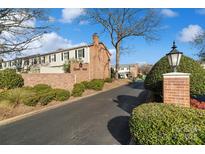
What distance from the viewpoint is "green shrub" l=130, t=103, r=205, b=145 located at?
4157 mm

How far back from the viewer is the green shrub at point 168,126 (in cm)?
416

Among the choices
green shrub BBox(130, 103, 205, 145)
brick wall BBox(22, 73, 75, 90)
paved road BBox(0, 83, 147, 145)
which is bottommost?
paved road BBox(0, 83, 147, 145)

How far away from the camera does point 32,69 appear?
31125 mm

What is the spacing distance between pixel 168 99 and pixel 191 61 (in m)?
3.20

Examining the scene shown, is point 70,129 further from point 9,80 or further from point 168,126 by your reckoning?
point 9,80

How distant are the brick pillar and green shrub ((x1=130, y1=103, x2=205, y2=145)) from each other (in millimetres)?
554

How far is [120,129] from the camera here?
268 inches

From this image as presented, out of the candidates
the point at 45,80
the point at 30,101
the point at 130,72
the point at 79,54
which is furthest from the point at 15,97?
the point at 130,72

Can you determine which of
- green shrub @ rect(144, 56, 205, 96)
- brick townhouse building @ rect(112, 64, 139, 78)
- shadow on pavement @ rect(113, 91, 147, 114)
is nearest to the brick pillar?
green shrub @ rect(144, 56, 205, 96)

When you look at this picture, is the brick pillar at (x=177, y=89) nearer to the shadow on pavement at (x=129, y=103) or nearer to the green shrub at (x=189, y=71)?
the green shrub at (x=189, y=71)

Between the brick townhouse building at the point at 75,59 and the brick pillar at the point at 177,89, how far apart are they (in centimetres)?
2017

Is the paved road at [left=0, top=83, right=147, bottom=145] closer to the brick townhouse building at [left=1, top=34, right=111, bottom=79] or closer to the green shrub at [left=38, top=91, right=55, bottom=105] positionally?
the green shrub at [left=38, top=91, right=55, bottom=105]
